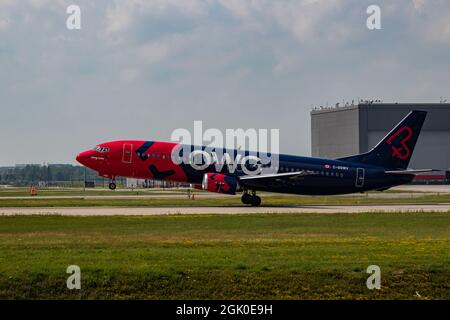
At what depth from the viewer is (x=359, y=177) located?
213ft

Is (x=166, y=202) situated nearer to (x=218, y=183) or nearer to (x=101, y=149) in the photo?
(x=101, y=149)

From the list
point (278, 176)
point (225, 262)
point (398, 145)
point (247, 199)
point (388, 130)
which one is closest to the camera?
point (225, 262)

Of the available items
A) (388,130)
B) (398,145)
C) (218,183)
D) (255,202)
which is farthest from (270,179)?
(388,130)

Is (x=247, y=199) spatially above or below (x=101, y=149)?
below

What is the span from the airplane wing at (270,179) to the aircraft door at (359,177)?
5459 mm

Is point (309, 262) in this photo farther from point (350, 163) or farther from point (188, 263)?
point (350, 163)

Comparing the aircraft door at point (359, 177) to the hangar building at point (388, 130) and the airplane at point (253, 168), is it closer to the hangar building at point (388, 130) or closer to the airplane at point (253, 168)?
the airplane at point (253, 168)

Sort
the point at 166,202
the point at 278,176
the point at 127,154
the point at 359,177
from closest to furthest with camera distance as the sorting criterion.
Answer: the point at 127,154, the point at 278,176, the point at 359,177, the point at 166,202

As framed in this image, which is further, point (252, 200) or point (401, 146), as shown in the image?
point (401, 146)

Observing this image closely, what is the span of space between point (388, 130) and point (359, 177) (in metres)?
90.7

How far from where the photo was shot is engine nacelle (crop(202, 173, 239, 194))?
5859 centimetres

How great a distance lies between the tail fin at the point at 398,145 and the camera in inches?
2603

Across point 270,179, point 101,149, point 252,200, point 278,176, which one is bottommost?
point 252,200

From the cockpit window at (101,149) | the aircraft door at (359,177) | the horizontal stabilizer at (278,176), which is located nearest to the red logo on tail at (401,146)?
the aircraft door at (359,177)
